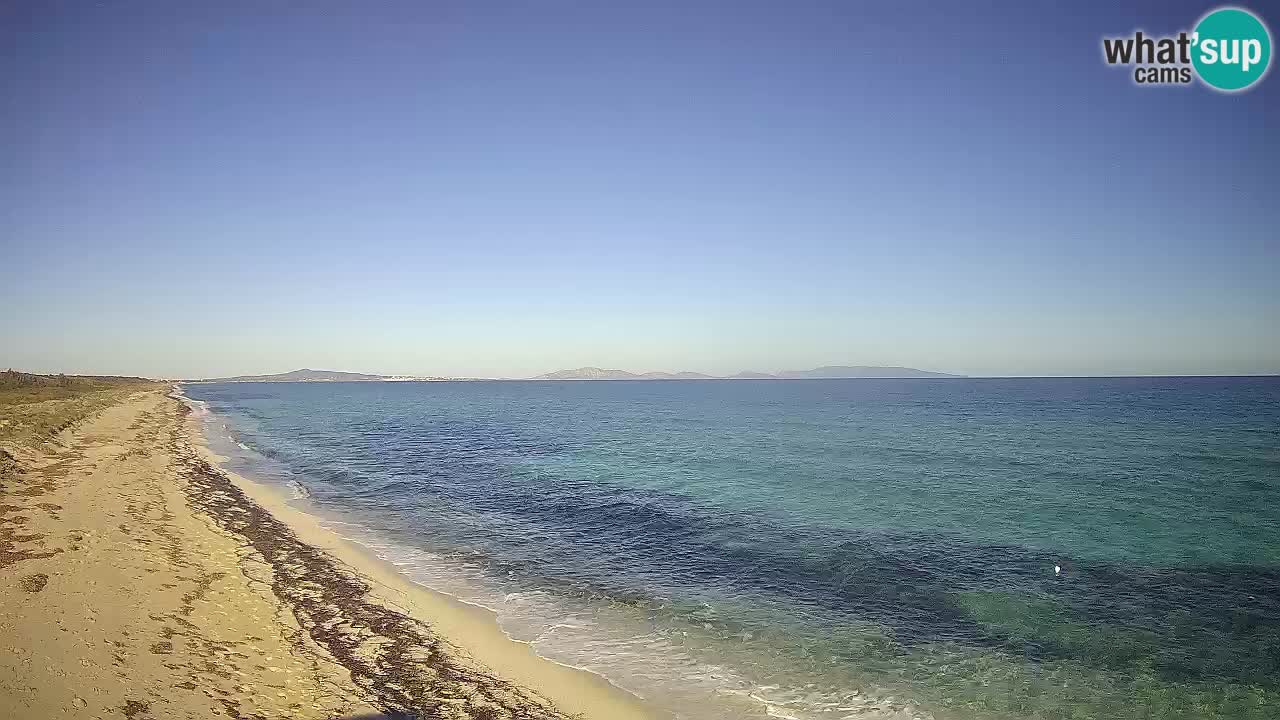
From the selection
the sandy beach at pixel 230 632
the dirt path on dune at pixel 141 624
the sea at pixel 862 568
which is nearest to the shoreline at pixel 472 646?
the sandy beach at pixel 230 632

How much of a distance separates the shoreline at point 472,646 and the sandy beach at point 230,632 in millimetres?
40

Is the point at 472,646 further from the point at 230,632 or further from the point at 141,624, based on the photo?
the point at 141,624

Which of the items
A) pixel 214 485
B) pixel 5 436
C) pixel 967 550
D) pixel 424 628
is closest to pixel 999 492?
pixel 967 550

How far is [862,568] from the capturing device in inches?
640

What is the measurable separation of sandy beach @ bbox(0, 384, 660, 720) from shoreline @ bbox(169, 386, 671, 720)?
0.04 meters

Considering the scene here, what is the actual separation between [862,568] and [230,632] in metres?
14.9

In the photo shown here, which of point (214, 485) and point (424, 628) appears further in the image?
point (214, 485)

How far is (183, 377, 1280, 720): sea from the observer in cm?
1028

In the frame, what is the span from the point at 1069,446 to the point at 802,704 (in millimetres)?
43784

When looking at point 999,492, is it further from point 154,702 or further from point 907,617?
point 154,702

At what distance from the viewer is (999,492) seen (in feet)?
86.4

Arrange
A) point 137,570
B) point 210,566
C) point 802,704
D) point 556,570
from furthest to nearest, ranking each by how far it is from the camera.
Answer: point 556,570 → point 210,566 → point 137,570 → point 802,704

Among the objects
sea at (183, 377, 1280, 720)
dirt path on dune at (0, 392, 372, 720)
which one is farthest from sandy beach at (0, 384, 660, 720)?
sea at (183, 377, 1280, 720)

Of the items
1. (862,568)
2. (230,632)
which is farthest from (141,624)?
(862,568)
